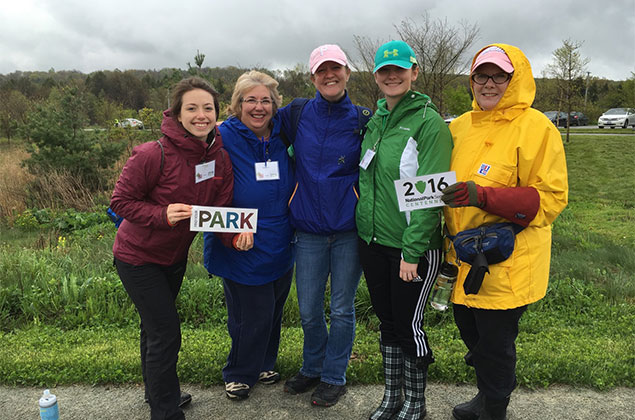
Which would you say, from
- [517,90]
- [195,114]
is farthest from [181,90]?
[517,90]

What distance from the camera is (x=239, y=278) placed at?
324cm

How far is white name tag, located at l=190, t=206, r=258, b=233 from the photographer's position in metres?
2.78

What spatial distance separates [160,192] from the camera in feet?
9.16

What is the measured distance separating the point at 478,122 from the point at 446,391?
78.9 inches

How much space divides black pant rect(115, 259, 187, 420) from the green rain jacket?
52.3 inches

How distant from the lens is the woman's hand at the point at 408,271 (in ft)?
8.96

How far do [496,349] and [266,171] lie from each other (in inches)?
71.6

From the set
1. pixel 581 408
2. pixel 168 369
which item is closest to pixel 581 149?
pixel 581 408

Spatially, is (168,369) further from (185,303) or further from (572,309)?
(572,309)

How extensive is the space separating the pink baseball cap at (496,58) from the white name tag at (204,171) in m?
1.68

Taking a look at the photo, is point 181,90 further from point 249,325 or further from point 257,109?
point 249,325

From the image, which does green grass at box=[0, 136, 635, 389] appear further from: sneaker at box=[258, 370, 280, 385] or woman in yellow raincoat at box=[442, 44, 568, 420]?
woman in yellow raincoat at box=[442, 44, 568, 420]

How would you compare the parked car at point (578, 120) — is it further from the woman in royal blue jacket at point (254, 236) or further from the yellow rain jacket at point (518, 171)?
the woman in royal blue jacket at point (254, 236)

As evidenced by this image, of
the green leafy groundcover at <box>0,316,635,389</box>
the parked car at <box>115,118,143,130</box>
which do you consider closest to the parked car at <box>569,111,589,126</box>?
the parked car at <box>115,118,143,130</box>
